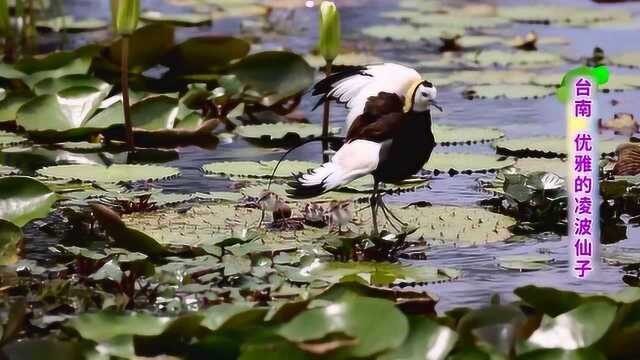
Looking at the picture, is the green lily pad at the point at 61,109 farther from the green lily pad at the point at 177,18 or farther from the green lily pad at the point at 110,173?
the green lily pad at the point at 177,18

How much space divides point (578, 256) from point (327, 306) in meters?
0.60

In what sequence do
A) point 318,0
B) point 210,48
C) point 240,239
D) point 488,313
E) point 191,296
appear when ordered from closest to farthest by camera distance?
point 488,313, point 191,296, point 240,239, point 210,48, point 318,0

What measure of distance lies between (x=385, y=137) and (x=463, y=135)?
145cm

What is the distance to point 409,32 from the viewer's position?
290 inches

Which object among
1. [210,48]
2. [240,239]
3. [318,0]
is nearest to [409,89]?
[240,239]

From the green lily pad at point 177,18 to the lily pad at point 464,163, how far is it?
10.0 feet

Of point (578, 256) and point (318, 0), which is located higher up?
point (318, 0)

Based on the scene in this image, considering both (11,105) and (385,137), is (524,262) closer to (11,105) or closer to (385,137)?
(385,137)

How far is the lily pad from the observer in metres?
4.43

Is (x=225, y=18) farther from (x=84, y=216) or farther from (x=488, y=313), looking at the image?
(x=488, y=313)

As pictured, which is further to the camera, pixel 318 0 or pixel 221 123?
pixel 318 0

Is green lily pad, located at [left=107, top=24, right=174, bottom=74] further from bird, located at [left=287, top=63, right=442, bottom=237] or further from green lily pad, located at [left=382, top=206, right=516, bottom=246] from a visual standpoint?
bird, located at [left=287, top=63, right=442, bottom=237]

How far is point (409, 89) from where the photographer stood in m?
3.46

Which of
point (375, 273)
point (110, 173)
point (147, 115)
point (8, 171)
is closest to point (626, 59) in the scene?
point (147, 115)
